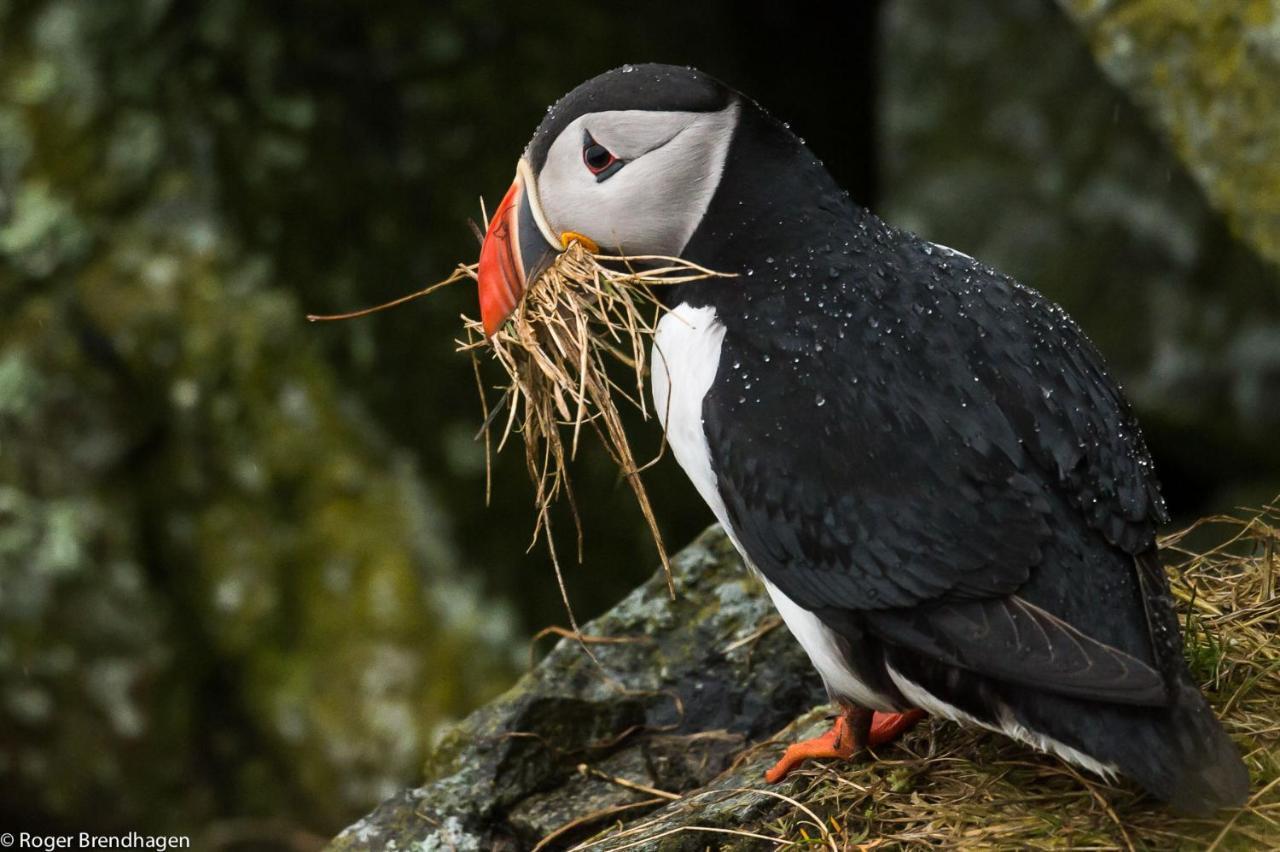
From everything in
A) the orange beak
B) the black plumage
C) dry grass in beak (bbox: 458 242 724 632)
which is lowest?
the black plumage

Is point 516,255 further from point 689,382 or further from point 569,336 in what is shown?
point 689,382

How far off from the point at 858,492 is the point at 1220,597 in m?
1.08

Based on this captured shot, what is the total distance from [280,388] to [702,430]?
2.99 m

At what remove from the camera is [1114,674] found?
2.21 m

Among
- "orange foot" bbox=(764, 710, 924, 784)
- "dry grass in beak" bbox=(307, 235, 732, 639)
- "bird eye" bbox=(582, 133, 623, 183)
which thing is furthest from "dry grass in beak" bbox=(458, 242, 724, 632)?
"orange foot" bbox=(764, 710, 924, 784)

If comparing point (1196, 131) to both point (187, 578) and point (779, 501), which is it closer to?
point (779, 501)

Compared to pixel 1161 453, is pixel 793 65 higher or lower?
higher

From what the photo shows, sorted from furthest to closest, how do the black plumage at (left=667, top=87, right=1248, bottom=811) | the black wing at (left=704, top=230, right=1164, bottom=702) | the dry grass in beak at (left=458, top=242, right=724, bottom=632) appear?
the dry grass in beak at (left=458, top=242, right=724, bottom=632), the black wing at (left=704, top=230, right=1164, bottom=702), the black plumage at (left=667, top=87, right=1248, bottom=811)

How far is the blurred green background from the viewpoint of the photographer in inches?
205

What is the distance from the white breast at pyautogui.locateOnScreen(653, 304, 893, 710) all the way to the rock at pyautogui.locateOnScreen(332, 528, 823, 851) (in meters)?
0.51

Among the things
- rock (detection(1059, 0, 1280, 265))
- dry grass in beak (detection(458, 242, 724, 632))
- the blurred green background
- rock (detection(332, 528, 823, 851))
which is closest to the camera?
dry grass in beak (detection(458, 242, 724, 632))

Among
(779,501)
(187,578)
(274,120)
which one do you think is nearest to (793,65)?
(274,120)

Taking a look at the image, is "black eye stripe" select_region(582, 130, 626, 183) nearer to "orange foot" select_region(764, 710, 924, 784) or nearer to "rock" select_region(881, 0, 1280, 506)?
"orange foot" select_region(764, 710, 924, 784)

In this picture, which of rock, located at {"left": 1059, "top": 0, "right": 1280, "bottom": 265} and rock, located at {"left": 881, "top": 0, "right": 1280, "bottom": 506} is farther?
rock, located at {"left": 881, "top": 0, "right": 1280, "bottom": 506}
